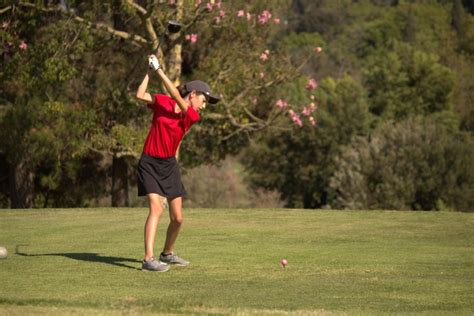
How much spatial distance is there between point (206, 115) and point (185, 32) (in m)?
2.62

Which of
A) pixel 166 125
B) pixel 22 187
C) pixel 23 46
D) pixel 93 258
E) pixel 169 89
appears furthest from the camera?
pixel 22 187

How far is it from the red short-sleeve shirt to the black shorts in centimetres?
11

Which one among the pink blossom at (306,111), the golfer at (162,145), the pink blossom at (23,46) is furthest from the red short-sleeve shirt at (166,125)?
the pink blossom at (306,111)

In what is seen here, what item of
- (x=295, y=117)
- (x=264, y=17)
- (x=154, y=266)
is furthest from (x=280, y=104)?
(x=154, y=266)

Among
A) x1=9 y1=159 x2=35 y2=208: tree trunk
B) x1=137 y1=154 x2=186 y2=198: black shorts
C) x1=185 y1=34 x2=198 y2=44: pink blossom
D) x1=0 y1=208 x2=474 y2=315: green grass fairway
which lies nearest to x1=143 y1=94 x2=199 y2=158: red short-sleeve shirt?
x1=137 y1=154 x2=186 y2=198: black shorts

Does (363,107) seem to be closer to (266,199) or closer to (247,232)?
(266,199)

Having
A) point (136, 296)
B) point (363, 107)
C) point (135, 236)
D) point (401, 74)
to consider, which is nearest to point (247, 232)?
point (135, 236)

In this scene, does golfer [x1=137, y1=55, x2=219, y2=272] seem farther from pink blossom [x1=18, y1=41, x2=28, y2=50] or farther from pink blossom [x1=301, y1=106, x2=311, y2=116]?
pink blossom [x1=301, y1=106, x2=311, y2=116]

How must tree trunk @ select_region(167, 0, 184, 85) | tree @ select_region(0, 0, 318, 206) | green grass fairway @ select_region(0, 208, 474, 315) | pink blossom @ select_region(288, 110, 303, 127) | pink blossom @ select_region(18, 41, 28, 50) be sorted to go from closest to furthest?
green grass fairway @ select_region(0, 208, 474, 315), tree @ select_region(0, 0, 318, 206), pink blossom @ select_region(18, 41, 28, 50), tree trunk @ select_region(167, 0, 184, 85), pink blossom @ select_region(288, 110, 303, 127)

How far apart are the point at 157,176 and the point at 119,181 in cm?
2257

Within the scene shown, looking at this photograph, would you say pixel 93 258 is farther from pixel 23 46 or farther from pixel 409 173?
pixel 409 173

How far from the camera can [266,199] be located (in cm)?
7394

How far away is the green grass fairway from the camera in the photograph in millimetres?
9008

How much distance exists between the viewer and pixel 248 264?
11742 millimetres
